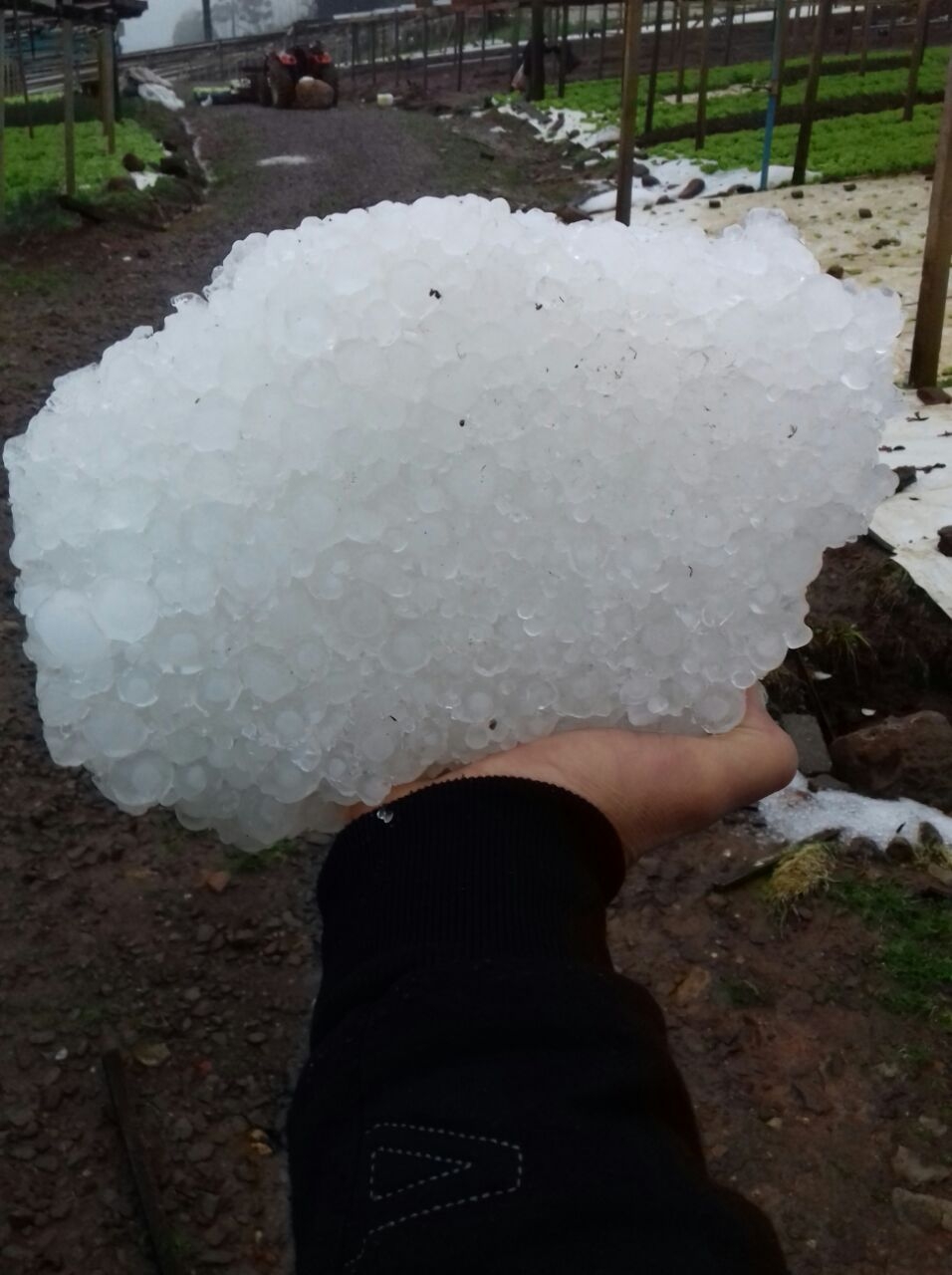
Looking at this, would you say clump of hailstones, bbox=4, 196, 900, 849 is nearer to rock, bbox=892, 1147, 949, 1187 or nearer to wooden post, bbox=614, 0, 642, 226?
rock, bbox=892, 1147, 949, 1187

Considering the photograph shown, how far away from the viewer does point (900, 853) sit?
316 cm

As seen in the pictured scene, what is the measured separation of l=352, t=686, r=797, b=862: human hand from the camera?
1297 mm

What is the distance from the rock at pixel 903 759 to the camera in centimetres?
335

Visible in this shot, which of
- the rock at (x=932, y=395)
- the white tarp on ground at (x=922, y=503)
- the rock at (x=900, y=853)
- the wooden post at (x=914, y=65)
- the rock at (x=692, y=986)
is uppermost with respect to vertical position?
the wooden post at (x=914, y=65)

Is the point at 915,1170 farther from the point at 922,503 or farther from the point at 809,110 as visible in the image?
the point at 809,110

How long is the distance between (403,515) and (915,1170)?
2.03m

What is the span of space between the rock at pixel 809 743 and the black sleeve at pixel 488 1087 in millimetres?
2582

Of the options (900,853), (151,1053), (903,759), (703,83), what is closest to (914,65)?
(703,83)

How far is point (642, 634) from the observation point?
1313mm

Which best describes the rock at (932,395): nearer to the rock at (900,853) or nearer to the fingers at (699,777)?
the rock at (900,853)

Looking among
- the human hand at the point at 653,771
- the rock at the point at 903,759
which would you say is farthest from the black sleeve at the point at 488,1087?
the rock at the point at 903,759

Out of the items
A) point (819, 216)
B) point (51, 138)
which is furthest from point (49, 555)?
point (51, 138)

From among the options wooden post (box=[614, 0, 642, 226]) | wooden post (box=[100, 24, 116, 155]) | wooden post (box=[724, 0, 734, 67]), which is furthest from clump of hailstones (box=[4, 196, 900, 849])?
wooden post (box=[724, 0, 734, 67])

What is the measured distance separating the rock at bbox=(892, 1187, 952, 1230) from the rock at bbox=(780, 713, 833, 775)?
4.54ft
